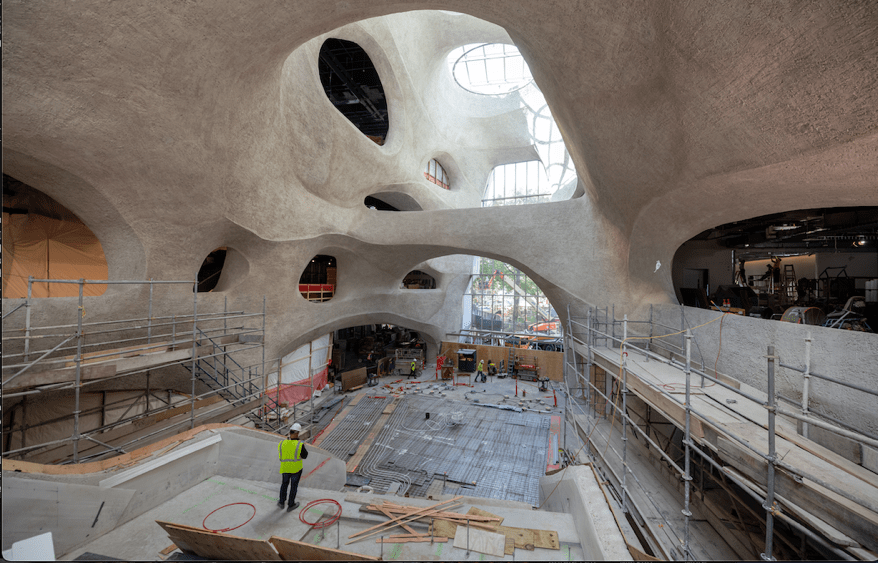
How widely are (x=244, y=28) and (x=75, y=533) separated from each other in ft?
25.0

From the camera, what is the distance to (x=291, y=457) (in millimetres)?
5152

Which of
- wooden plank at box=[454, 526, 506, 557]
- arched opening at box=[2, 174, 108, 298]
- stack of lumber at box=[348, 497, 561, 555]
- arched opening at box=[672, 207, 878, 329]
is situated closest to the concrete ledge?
stack of lumber at box=[348, 497, 561, 555]

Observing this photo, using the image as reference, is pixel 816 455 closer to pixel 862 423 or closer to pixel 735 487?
pixel 862 423

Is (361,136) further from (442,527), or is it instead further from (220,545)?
(220,545)

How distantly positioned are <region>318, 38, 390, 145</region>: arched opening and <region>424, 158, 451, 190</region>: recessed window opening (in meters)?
3.67

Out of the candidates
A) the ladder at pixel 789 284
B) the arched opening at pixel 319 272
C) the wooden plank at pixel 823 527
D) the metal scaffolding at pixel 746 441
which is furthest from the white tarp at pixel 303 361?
the ladder at pixel 789 284

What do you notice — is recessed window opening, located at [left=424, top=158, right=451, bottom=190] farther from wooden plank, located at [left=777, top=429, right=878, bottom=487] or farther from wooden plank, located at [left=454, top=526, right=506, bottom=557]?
wooden plank, located at [left=777, top=429, right=878, bottom=487]

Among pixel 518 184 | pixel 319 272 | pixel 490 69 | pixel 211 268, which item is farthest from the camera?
pixel 518 184

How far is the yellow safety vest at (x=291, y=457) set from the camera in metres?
5.11

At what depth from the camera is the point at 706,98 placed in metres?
5.36

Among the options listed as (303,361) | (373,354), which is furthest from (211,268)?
(373,354)

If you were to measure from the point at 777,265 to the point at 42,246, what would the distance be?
26450 mm

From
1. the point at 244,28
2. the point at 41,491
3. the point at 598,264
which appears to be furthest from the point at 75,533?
the point at 598,264

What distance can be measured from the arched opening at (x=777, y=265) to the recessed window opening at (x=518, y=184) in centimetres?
1385
